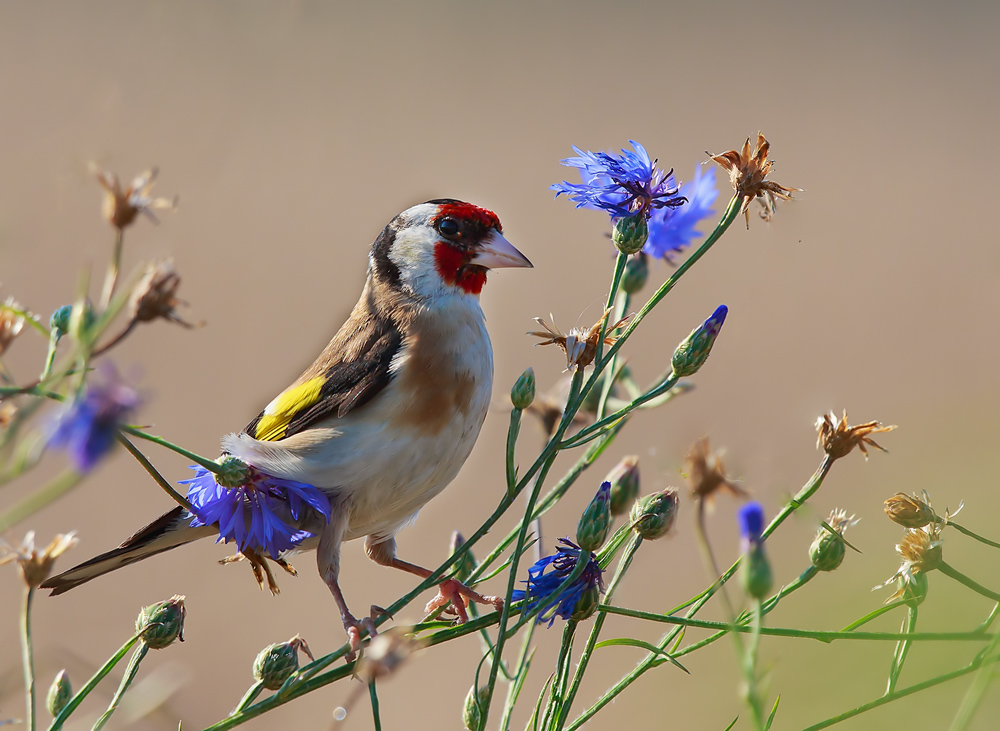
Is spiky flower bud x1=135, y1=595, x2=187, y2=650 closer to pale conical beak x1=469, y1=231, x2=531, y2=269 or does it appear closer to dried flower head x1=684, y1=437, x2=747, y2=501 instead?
dried flower head x1=684, y1=437, x2=747, y2=501

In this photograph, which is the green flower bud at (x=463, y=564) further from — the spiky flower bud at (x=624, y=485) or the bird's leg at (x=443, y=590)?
the spiky flower bud at (x=624, y=485)

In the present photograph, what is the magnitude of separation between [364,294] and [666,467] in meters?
1.60

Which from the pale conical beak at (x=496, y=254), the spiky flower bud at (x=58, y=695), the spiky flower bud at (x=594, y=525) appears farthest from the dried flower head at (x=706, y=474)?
the pale conical beak at (x=496, y=254)

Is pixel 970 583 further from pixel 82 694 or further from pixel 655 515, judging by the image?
pixel 82 694

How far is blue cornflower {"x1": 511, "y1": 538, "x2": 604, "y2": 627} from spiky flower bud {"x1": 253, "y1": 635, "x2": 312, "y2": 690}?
1.13 feet

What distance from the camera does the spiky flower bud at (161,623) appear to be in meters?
1.41

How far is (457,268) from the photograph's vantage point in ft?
7.86

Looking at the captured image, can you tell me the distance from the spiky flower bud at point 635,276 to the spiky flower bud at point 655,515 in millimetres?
656

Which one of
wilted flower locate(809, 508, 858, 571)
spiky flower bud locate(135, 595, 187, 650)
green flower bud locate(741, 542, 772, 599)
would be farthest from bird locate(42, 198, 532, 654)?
green flower bud locate(741, 542, 772, 599)

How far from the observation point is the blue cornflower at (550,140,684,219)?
1.58 metres

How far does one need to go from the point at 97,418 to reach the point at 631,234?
0.98m

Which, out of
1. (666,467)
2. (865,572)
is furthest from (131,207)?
(865,572)

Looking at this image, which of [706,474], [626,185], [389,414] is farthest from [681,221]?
[706,474]

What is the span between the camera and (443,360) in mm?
2180
